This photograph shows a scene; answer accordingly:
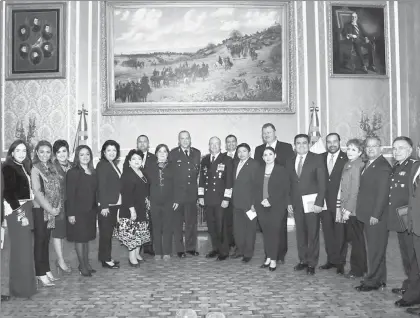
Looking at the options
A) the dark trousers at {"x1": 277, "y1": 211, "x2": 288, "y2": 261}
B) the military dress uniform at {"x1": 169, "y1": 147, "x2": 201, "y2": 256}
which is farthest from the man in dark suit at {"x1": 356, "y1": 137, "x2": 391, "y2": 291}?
the military dress uniform at {"x1": 169, "y1": 147, "x2": 201, "y2": 256}

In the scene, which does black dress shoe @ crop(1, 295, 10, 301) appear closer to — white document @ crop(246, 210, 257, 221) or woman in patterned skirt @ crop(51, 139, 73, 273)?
woman in patterned skirt @ crop(51, 139, 73, 273)

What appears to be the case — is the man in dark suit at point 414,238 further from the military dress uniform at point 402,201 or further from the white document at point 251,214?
the white document at point 251,214

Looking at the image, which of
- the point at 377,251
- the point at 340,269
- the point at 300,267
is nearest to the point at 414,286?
the point at 377,251

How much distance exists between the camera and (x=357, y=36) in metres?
8.13

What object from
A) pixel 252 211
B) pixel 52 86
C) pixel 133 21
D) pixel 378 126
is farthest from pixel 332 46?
pixel 52 86

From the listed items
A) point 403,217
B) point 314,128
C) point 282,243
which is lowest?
point 282,243

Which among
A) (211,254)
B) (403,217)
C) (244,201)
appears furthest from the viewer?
(211,254)

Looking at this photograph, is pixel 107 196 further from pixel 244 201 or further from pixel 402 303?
pixel 402 303

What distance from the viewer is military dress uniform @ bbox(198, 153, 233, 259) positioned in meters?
5.27

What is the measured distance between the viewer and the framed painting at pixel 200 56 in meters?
7.99

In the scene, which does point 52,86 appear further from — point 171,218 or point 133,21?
point 171,218

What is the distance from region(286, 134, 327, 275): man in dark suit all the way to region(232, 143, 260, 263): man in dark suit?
22.5 inches

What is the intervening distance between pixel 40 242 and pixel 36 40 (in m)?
5.45

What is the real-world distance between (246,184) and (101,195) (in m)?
1.78
